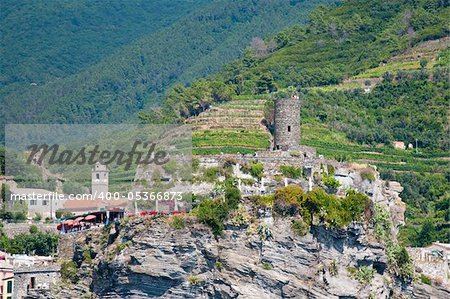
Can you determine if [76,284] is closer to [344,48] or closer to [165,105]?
[165,105]

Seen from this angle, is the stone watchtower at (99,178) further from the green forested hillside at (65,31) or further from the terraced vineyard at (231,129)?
the green forested hillside at (65,31)

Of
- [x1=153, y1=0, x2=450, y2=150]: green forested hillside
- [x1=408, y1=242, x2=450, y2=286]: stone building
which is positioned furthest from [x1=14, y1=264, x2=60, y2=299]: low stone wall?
[x1=153, y1=0, x2=450, y2=150]: green forested hillside

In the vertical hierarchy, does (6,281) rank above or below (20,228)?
below

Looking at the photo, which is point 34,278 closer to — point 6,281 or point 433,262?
point 6,281

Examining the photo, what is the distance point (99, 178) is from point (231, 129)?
1941 cm

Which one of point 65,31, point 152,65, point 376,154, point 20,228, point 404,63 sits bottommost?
point 20,228

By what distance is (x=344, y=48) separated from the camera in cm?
13200

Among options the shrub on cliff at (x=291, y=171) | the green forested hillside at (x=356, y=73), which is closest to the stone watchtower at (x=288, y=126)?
the shrub on cliff at (x=291, y=171)

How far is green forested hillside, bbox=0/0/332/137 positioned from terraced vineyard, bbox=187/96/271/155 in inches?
1523

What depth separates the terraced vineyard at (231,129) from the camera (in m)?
86.2

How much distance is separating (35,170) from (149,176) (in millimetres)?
8023

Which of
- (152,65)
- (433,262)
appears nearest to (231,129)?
(433,262)

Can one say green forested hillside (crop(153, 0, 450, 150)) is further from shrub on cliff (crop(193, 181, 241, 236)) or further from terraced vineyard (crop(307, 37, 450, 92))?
shrub on cliff (crop(193, 181, 241, 236))

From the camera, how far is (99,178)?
243 ft
